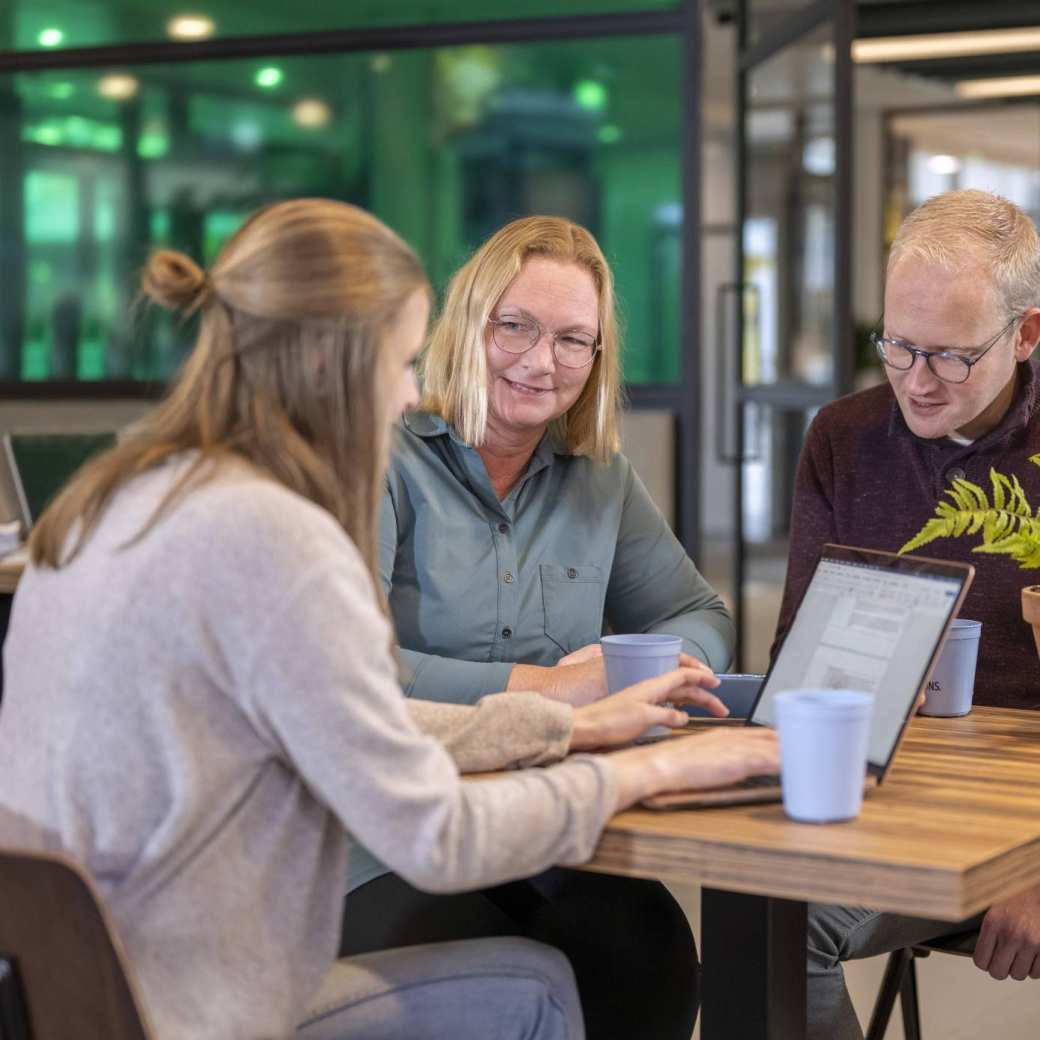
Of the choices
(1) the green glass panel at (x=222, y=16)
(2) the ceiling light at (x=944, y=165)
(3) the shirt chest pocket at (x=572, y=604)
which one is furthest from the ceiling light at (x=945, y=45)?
(2) the ceiling light at (x=944, y=165)

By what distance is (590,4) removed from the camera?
509cm

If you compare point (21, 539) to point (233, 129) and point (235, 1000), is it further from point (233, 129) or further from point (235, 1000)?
point (235, 1000)

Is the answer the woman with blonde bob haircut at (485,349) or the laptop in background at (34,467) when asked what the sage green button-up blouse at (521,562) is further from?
the laptop in background at (34,467)

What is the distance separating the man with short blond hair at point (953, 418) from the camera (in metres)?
1.99

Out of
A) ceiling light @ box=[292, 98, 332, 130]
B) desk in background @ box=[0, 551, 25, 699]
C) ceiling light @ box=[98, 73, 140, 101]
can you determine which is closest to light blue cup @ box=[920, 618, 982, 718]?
desk in background @ box=[0, 551, 25, 699]

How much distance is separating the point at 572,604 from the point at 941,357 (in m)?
0.57

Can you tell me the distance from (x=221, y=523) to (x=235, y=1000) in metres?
0.37

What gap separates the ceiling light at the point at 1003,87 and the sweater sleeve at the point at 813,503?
16.5 ft

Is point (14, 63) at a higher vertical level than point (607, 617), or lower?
higher

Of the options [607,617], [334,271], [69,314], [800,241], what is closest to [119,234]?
[69,314]

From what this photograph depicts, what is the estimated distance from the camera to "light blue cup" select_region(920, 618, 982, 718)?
70.9 inches

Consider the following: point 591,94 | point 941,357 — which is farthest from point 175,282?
point 591,94

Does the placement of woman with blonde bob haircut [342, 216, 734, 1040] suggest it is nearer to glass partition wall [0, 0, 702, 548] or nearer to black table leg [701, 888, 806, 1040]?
black table leg [701, 888, 806, 1040]

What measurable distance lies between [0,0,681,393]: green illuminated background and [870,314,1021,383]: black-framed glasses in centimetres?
300
